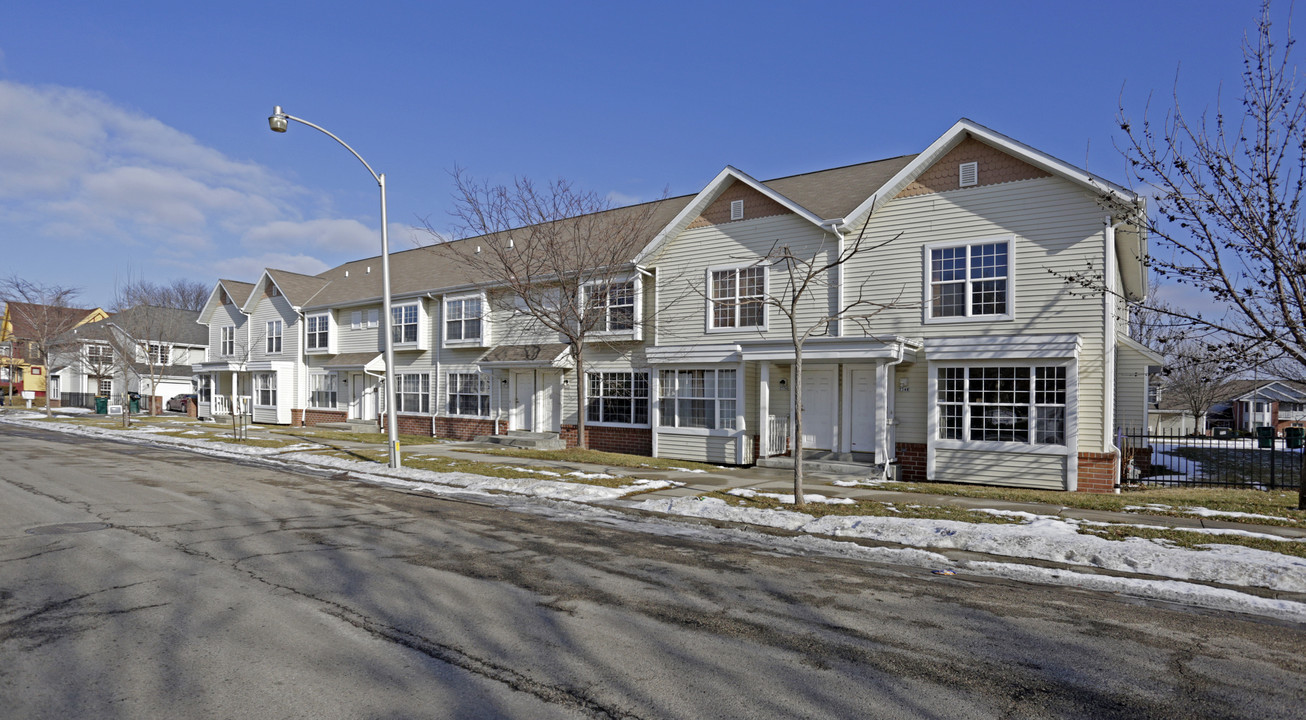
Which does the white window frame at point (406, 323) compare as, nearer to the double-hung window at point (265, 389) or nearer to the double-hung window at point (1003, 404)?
the double-hung window at point (265, 389)

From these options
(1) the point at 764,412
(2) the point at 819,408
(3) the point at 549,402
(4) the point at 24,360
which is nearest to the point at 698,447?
(1) the point at 764,412

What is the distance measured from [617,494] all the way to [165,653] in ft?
29.2

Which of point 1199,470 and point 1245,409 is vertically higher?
point 1199,470

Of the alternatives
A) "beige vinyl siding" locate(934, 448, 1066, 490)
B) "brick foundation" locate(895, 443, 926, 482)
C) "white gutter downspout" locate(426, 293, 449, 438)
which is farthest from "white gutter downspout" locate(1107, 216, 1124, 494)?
"white gutter downspout" locate(426, 293, 449, 438)

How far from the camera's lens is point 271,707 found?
173 inches

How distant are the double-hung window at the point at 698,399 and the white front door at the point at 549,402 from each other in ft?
17.9

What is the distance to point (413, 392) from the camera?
3003cm

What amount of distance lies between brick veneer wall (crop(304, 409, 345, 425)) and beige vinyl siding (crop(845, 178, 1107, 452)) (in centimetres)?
2413

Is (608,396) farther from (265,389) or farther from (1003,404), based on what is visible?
(265,389)

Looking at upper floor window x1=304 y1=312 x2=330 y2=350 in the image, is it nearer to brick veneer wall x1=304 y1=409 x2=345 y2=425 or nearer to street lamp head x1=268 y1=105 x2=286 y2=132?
brick veneer wall x1=304 y1=409 x2=345 y2=425

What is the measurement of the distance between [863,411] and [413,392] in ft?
62.1

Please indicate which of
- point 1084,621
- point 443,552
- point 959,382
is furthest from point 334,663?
point 959,382

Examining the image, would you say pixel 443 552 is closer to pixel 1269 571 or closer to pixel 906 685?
pixel 906 685

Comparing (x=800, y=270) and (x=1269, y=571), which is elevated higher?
(x=800, y=270)
